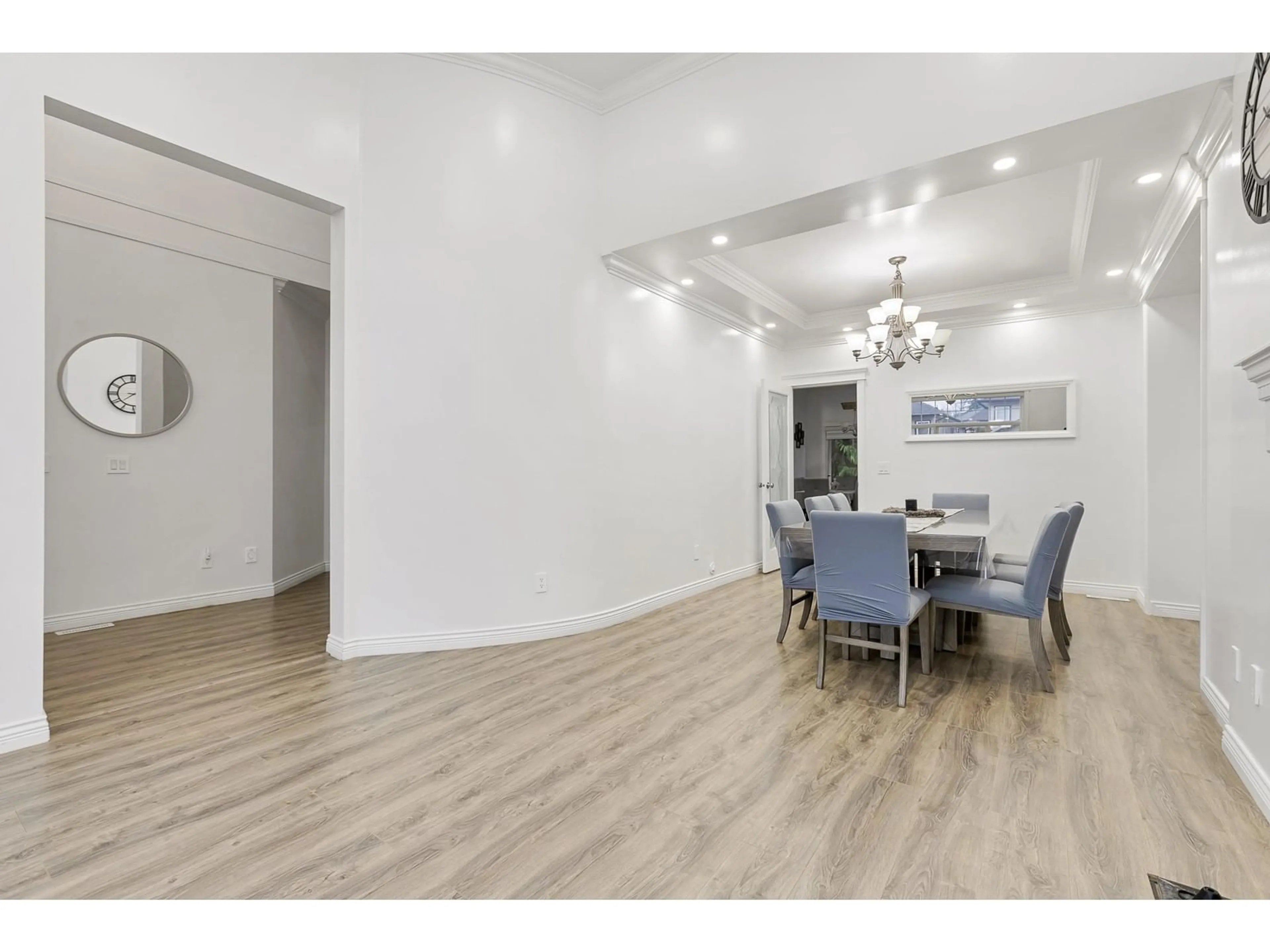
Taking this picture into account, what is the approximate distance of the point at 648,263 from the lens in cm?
414

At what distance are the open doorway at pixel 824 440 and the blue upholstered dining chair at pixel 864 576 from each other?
21.6 feet

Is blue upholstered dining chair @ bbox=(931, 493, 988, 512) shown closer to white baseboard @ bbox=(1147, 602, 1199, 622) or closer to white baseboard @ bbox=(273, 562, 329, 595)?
white baseboard @ bbox=(1147, 602, 1199, 622)

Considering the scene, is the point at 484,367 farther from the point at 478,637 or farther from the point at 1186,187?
the point at 1186,187

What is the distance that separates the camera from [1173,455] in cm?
420

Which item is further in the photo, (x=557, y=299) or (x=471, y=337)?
(x=557, y=299)

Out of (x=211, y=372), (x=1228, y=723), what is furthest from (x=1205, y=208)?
(x=211, y=372)

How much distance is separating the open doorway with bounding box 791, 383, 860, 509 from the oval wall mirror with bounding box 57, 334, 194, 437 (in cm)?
769

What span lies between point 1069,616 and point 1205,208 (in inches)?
112

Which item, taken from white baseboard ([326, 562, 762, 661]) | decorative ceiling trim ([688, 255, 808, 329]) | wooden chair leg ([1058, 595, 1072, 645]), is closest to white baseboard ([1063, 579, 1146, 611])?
wooden chair leg ([1058, 595, 1072, 645])

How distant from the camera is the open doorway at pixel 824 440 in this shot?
9.37 m

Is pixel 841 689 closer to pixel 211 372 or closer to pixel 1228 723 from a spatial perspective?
pixel 1228 723

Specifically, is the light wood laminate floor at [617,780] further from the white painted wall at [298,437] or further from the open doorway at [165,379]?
the white painted wall at [298,437]

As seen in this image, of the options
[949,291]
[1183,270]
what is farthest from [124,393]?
[1183,270]

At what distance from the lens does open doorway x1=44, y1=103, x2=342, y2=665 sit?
3.82 metres
